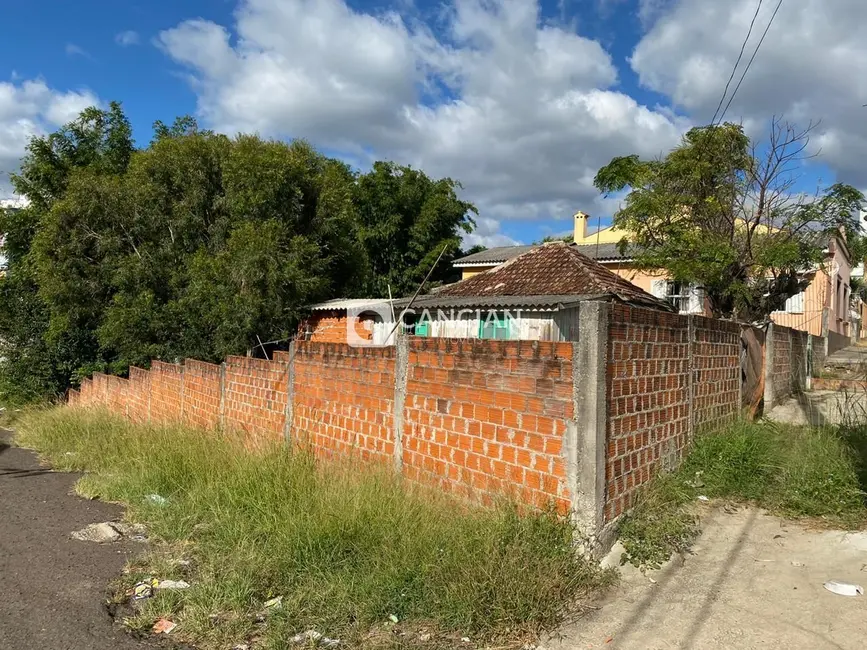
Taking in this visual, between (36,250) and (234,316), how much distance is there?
6179 millimetres

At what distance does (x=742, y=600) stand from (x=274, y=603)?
8.95 feet

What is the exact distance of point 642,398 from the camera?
169 inches

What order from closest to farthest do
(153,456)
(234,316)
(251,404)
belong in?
(153,456)
(251,404)
(234,316)

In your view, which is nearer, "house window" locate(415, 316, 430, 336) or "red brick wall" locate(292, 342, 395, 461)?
"red brick wall" locate(292, 342, 395, 461)

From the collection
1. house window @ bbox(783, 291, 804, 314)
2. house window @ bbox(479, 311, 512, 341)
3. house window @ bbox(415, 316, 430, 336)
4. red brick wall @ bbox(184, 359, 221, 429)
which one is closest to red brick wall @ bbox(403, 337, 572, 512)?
red brick wall @ bbox(184, 359, 221, 429)

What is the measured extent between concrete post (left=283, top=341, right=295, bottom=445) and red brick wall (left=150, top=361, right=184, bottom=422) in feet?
10.9

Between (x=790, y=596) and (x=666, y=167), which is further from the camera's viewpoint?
(x=666, y=167)

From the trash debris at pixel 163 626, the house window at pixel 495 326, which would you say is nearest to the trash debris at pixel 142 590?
the trash debris at pixel 163 626

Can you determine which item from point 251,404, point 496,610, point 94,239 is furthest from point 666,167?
point 94,239

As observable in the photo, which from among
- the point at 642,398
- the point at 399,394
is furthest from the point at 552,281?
the point at 642,398

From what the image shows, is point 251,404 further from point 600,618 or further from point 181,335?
point 181,335

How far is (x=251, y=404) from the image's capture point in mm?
7539

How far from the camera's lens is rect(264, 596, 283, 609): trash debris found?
11.7ft

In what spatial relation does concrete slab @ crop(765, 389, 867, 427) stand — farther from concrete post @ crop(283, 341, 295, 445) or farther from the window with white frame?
the window with white frame
